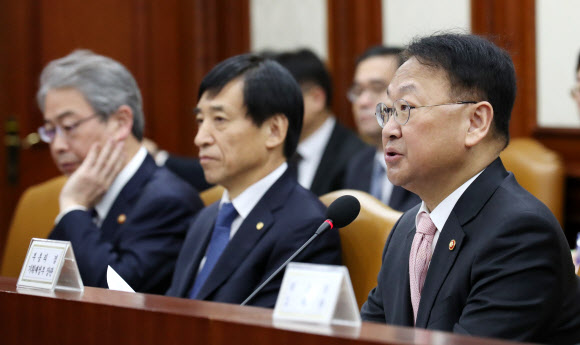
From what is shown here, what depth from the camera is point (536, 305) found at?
4.45 ft

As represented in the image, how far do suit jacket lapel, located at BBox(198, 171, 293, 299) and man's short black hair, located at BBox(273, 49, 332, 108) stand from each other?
1.87 meters

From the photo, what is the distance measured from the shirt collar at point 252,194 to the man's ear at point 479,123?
77 centimetres

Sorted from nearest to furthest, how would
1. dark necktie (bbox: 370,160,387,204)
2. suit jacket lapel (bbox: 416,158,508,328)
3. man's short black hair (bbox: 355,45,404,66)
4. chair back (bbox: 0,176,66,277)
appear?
suit jacket lapel (bbox: 416,158,508,328)
chair back (bbox: 0,176,66,277)
dark necktie (bbox: 370,160,387,204)
man's short black hair (bbox: 355,45,404,66)

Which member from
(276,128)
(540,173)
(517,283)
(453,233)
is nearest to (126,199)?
(276,128)

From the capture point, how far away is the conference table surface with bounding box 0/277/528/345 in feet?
3.43

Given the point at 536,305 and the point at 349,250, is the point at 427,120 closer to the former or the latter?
the point at 536,305

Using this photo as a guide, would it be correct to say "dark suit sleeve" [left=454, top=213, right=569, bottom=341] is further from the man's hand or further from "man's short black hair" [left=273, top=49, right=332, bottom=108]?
"man's short black hair" [left=273, top=49, right=332, bottom=108]

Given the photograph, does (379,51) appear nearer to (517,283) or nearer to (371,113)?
(371,113)

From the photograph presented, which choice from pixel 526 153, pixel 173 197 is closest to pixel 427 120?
pixel 173 197

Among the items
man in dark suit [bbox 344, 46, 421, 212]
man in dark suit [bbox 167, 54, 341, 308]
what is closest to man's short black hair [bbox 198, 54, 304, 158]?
man in dark suit [bbox 167, 54, 341, 308]

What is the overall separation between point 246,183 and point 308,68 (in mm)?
1843

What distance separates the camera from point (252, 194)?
2203 mm

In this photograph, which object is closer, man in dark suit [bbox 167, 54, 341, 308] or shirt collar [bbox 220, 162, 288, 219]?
man in dark suit [bbox 167, 54, 341, 308]

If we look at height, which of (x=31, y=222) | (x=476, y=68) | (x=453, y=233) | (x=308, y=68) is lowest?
(x=31, y=222)
